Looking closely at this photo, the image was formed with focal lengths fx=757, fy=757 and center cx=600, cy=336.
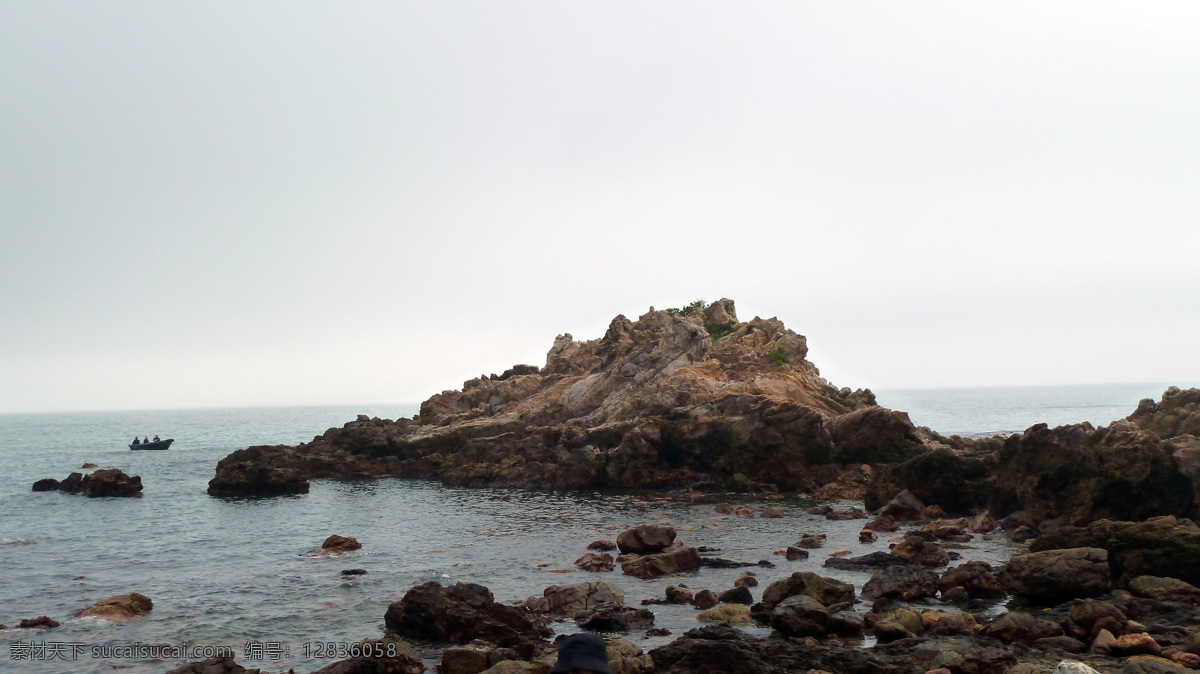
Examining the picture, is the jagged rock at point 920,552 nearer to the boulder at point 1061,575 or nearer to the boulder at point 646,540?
the boulder at point 1061,575

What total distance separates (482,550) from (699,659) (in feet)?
70.1

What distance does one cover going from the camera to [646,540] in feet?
111

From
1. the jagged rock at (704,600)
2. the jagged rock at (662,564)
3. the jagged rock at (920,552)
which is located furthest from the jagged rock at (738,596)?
the jagged rock at (920,552)

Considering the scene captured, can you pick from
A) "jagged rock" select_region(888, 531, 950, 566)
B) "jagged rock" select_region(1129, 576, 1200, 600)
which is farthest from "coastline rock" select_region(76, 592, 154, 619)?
"jagged rock" select_region(1129, 576, 1200, 600)

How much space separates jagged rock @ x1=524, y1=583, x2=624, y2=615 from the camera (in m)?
24.5

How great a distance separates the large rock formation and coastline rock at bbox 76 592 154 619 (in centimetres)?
3675

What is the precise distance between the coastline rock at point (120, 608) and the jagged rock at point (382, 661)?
11119 mm

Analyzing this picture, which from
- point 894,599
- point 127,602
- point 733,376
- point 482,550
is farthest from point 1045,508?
point 127,602

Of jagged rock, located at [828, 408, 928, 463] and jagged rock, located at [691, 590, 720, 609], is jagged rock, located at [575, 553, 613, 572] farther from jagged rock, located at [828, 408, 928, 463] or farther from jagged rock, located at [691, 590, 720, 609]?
jagged rock, located at [828, 408, 928, 463]

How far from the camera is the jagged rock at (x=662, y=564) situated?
30.0 m

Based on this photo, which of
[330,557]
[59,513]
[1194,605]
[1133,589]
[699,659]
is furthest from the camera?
[59,513]

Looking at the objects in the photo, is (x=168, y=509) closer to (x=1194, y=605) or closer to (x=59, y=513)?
(x=59, y=513)

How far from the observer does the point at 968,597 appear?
24.4 meters

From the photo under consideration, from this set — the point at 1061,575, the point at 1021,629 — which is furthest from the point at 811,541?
the point at 1021,629
